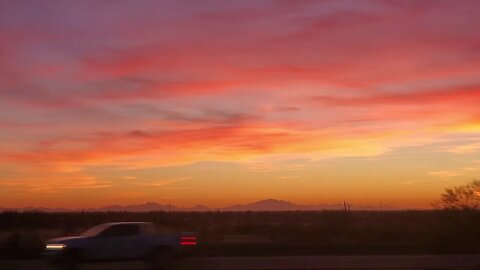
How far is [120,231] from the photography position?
29.2 m

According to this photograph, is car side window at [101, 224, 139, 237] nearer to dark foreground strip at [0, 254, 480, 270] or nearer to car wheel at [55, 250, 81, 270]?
car wheel at [55, 250, 81, 270]

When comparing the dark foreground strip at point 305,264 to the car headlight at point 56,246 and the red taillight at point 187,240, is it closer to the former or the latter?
the red taillight at point 187,240

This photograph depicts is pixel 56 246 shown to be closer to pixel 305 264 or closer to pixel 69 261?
pixel 69 261

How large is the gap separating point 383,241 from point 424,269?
89.1ft

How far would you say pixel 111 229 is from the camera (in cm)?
2920

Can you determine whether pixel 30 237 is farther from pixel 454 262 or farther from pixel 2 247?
pixel 454 262

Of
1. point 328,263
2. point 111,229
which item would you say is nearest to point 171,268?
point 111,229

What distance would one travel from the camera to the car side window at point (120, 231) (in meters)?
29.1

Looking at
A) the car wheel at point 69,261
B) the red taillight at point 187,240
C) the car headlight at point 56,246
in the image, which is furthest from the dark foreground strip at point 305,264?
the car headlight at point 56,246

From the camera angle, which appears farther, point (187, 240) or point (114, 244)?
point (187, 240)

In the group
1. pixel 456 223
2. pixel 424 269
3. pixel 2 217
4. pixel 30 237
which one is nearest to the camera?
pixel 424 269

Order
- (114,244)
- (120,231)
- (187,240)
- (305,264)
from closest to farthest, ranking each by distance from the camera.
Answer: (114,244) → (120,231) → (187,240) → (305,264)

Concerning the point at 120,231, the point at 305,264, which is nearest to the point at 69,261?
the point at 120,231

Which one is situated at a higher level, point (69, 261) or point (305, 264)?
point (69, 261)
